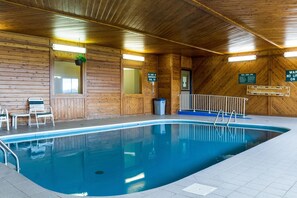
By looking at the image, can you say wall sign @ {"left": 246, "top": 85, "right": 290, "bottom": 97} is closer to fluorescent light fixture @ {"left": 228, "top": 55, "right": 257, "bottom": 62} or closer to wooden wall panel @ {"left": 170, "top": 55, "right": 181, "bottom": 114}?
fluorescent light fixture @ {"left": 228, "top": 55, "right": 257, "bottom": 62}

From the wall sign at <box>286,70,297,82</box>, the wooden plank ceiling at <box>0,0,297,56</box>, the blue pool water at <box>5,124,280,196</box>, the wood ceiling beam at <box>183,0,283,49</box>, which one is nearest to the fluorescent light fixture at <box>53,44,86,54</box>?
the wooden plank ceiling at <box>0,0,297,56</box>

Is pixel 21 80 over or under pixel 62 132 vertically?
over

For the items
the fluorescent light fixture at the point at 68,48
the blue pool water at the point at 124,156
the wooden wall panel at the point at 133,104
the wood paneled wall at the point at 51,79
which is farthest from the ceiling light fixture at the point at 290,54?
the fluorescent light fixture at the point at 68,48

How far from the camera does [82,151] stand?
5.66 m

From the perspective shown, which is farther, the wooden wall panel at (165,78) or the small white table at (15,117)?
the wooden wall panel at (165,78)

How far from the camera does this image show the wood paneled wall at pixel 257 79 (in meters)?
10.6

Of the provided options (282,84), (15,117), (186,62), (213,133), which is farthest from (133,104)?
(282,84)

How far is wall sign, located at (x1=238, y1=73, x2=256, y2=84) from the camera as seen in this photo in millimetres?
11438

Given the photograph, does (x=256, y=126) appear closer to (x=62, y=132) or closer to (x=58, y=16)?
(x=62, y=132)

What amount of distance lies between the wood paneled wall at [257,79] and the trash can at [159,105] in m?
2.40

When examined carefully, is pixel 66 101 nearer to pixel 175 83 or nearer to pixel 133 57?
pixel 133 57

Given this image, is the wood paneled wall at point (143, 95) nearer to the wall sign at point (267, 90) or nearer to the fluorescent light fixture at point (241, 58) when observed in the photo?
the fluorescent light fixture at point (241, 58)

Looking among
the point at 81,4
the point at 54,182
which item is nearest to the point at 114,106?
the point at 81,4

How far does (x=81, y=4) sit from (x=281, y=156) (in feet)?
15.4
